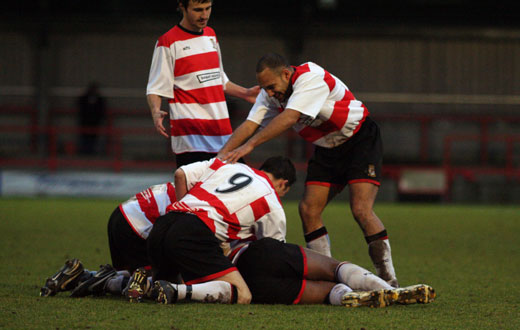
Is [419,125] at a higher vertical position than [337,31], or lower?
lower

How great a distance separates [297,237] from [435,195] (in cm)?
699

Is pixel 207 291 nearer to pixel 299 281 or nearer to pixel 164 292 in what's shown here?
pixel 164 292

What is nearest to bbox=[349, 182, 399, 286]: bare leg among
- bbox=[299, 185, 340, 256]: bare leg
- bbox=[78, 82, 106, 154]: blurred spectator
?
bbox=[299, 185, 340, 256]: bare leg

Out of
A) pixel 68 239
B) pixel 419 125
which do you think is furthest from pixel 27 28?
pixel 68 239

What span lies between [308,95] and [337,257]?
2.77 m

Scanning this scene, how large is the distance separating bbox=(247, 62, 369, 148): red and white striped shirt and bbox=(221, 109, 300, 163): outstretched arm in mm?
70

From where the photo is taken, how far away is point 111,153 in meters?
18.2

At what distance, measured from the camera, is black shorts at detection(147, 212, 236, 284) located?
4.79 m

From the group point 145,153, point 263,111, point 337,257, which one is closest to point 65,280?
point 263,111

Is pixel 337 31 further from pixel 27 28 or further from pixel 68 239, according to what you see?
pixel 68 239

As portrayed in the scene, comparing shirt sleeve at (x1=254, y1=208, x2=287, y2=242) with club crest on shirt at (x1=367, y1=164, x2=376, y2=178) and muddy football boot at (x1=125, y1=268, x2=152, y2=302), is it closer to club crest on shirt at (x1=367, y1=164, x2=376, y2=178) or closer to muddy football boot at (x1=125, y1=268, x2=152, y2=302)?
muddy football boot at (x1=125, y1=268, x2=152, y2=302)

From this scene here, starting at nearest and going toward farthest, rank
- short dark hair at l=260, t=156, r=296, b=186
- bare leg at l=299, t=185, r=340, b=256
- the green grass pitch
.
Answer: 1. the green grass pitch
2. short dark hair at l=260, t=156, r=296, b=186
3. bare leg at l=299, t=185, r=340, b=256

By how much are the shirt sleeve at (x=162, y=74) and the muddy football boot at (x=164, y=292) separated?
5.77ft

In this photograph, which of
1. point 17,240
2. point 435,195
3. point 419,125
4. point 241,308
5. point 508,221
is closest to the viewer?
point 241,308
